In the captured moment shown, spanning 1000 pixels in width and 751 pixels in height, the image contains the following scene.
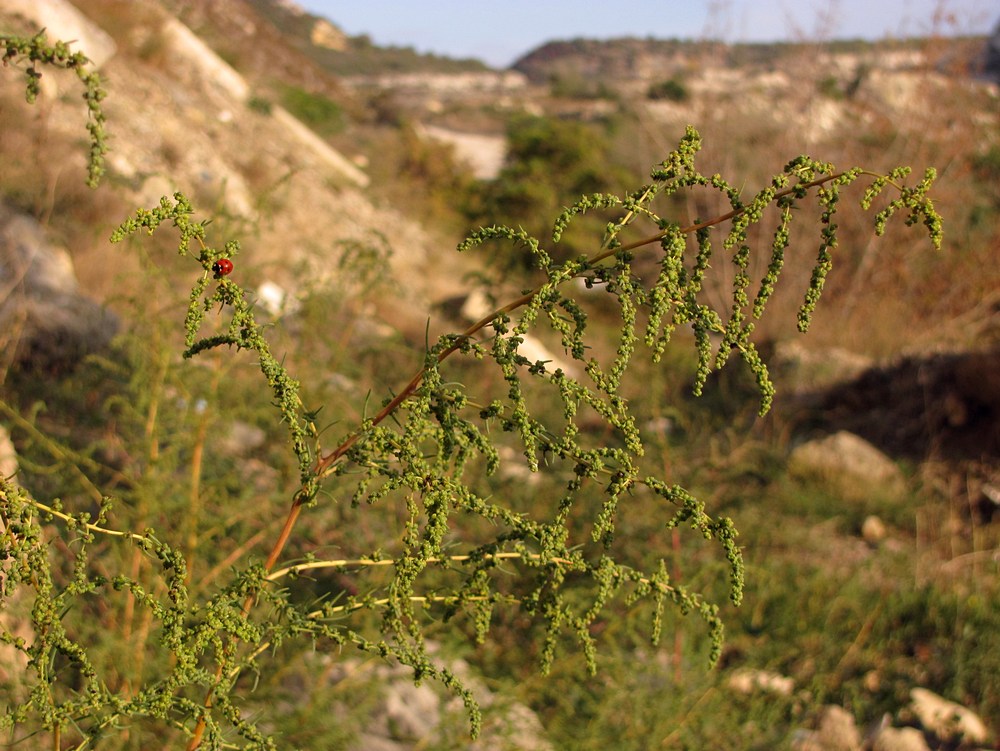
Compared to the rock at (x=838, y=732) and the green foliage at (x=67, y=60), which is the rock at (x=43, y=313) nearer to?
the green foliage at (x=67, y=60)

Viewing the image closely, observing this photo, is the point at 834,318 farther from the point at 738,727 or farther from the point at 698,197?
the point at 738,727

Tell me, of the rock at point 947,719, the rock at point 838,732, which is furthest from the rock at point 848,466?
the rock at point 838,732

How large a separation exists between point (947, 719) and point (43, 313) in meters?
4.95

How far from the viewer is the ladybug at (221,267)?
1252mm

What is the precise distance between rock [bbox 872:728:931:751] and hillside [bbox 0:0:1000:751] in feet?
0.11

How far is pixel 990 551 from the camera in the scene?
5566 millimetres

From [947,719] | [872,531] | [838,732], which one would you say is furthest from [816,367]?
[838,732]

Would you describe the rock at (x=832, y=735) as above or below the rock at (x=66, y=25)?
below

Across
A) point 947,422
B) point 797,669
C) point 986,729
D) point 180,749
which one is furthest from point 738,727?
point 947,422

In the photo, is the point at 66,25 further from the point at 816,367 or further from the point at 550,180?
the point at 816,367

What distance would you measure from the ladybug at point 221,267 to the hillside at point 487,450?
0.02m

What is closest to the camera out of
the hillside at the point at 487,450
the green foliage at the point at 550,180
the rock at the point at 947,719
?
the hillside at the point at 487,450

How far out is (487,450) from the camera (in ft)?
3.98

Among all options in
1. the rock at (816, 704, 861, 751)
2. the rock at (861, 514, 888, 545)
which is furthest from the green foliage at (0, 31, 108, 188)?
the rock at (861, 514, 888, 545)
